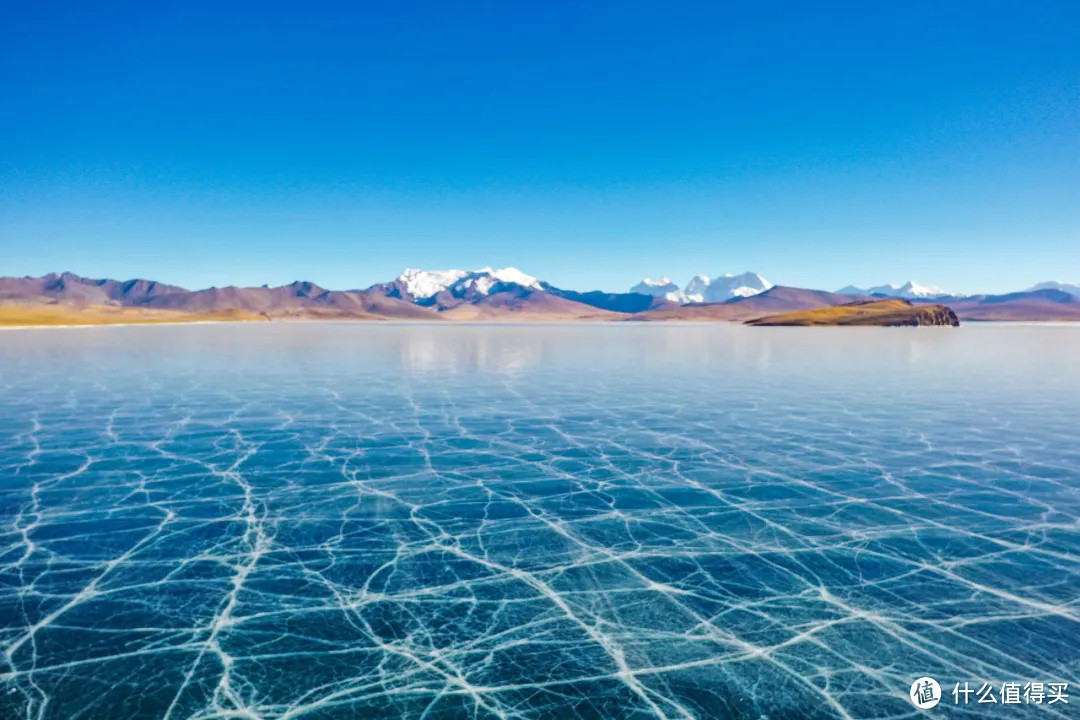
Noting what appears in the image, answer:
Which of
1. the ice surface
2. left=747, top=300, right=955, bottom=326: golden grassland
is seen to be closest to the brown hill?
left=747, top=300, right=955, bottom=326: golden grassland

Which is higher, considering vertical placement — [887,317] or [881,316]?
[881,316]

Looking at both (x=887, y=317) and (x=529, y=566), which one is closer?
(x=529, y=566)

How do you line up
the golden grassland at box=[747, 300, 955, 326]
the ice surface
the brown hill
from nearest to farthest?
1. the ice surface
2. the brown hill
3. the golden grassland at box=[747, 300, 955, 326]

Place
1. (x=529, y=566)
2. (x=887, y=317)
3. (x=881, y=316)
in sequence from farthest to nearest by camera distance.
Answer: (x=881, y=316)
(x=887, y=317)
(x=529, y=566)

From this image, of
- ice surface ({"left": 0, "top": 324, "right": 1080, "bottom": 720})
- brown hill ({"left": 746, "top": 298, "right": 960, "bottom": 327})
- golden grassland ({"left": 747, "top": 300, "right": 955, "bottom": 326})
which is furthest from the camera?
golden grassland ({"left": 747, "top": 300, "right": 955, "bottom": 326})

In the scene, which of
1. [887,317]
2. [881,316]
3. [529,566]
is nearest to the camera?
[529,566]

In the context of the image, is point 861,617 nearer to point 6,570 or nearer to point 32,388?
point 6,570

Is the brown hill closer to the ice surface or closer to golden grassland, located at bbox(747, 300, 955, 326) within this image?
golden grassland, located at bbox(747, 300, 955, 326)

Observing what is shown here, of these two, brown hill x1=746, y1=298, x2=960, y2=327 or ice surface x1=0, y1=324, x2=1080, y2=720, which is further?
brown hill x1=746, y1=298, x2=960, y2=327

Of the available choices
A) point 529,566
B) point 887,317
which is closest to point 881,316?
point 887,317

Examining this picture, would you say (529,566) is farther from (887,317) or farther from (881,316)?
(881,316)

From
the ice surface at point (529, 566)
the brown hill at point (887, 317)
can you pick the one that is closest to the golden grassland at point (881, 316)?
the brown hill at point (887, 317)
